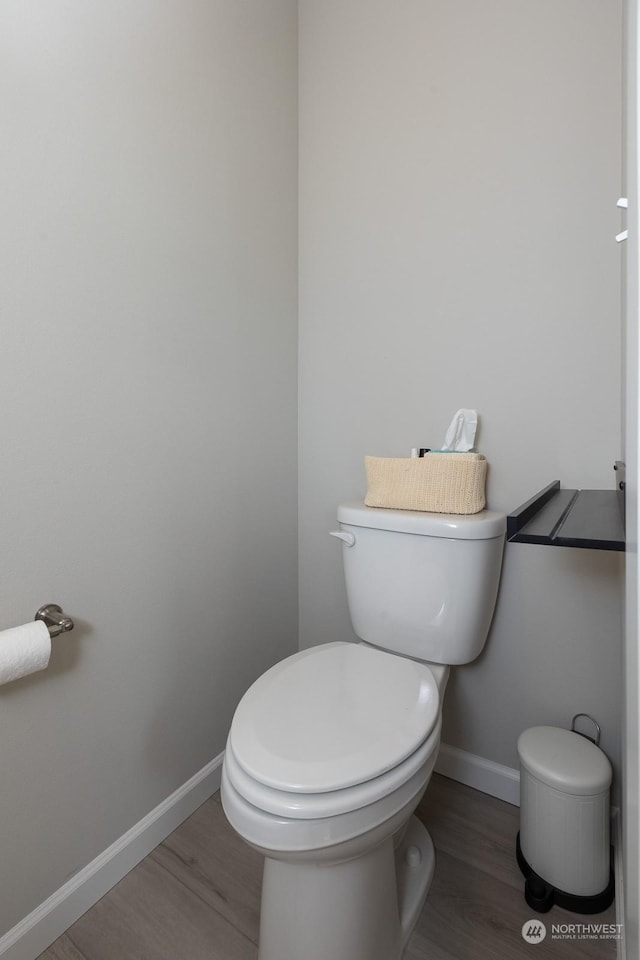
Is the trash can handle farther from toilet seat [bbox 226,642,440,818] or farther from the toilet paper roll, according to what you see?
the toilet paper roll

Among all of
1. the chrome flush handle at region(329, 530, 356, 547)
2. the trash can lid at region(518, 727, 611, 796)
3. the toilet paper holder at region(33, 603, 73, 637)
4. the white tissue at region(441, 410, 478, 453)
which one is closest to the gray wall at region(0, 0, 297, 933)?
the toilet paper holder at region(33, 603, 73, 637)

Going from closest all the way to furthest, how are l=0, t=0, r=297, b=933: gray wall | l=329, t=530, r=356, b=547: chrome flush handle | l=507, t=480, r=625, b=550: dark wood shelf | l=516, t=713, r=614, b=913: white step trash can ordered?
l=507, t=480, r=625, b=550: dark wood shelf → l=0, t=0, r=297, b=933: gray wall → l=516, t=713, r=614, b=913: white step trash can → l=329, t=530, r=356, b=547: chrome flush handle

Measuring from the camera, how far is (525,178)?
1191 millimetres

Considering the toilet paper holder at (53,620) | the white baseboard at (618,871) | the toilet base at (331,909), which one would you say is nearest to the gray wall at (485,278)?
the white baseboard at (618,871)

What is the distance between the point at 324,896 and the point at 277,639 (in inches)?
31.9

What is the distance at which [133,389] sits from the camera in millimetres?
1098

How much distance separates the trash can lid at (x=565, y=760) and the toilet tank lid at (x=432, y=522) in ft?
1.58

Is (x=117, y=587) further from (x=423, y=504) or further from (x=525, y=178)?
(x=525, y=178)

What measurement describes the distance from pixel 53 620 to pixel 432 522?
82 centimetres

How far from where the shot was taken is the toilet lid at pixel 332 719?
30.3 inches

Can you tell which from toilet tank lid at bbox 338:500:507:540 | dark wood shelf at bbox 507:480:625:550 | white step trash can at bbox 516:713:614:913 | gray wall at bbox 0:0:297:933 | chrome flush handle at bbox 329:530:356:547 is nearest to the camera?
dark wood shelf at bbox 507:480:625:550

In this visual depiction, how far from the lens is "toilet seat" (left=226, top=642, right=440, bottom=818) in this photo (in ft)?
2.45

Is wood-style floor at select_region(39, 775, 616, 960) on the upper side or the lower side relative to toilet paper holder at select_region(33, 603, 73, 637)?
lower

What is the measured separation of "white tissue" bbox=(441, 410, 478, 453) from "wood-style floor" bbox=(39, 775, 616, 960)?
985 mm
